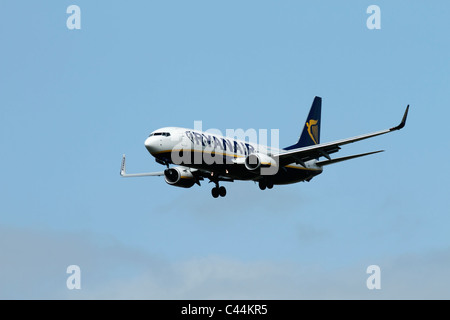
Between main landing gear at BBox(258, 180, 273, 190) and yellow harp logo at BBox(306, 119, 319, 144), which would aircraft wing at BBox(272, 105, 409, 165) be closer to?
main landing gear at BBox(258, 180, 273, 190)

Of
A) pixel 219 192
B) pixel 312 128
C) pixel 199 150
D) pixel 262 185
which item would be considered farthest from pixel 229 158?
pixel 312 128

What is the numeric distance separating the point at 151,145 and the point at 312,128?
24.9m

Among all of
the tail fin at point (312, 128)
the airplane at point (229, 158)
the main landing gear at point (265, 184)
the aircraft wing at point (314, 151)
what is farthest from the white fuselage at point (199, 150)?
the tail fin at point (312, 128)

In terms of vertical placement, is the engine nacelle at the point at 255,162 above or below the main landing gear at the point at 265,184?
above

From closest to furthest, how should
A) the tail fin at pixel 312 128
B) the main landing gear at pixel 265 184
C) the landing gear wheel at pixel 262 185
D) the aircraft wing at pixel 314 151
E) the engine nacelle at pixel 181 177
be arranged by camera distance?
the aircraft wing at pixel 314 151 < the main landing gear at pixel 265 184 < the landing gear wheel at pixel 262 185 < the engine nacelle at pixel 181 177 < the tail fin at pixel 312 128

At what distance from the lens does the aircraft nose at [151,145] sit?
7605 cm

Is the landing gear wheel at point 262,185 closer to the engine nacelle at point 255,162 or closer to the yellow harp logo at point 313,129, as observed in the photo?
the engine nacelle at point 255,162

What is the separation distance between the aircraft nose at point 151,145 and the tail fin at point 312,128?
19623mm

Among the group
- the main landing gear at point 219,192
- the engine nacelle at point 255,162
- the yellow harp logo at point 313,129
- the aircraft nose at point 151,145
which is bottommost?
the main landing gear at point 219,192

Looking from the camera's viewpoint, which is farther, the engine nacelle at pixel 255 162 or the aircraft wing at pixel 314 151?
the engine nacelle at pixel 255 162
